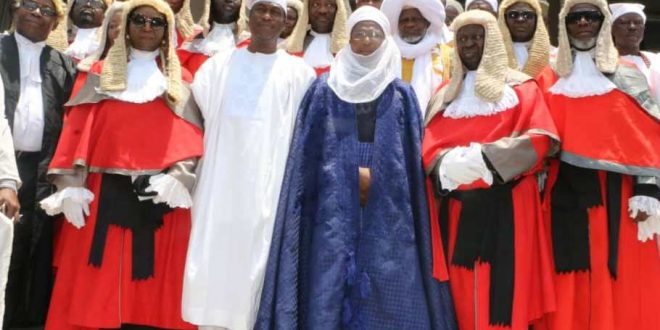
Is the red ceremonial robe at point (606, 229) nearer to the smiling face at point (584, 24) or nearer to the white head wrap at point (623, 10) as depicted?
the smiling face at point (584, 24)

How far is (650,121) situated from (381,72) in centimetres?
145

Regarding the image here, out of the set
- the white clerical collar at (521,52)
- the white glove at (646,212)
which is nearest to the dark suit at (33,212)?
the white clerical collar at (521,52)

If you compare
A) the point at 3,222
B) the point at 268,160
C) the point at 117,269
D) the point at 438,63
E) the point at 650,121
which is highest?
the point at 438,63

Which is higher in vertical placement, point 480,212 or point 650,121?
point 650,121

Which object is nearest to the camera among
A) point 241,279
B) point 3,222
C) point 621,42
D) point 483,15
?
point 3,222

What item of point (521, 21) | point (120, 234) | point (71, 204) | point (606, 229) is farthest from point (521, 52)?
point (71, 204)

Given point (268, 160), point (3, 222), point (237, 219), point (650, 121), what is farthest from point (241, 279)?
point (650, 121)

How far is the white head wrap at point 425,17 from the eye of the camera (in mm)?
4730

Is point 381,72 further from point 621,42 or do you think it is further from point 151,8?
point 621,42

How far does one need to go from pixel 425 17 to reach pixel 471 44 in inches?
31.4

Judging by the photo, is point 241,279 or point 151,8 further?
point 151,8

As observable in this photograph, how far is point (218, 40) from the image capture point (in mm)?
5242

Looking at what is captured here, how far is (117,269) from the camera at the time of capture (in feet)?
13.1

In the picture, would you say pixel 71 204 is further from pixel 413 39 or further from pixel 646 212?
pixel 646 212
